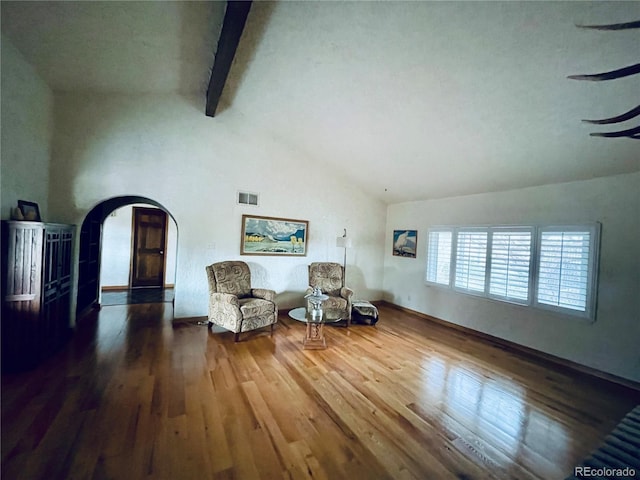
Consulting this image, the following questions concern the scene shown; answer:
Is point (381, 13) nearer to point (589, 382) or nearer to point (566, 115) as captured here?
point (566, 115)

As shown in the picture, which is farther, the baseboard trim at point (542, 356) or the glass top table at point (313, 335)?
the glass top table at point (313, 335)

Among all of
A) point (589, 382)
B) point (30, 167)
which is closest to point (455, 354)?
point (589, 382)

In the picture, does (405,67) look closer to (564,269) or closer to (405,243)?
(564,269)

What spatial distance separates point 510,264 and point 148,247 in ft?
24.7

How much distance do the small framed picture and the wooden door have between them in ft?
11.2

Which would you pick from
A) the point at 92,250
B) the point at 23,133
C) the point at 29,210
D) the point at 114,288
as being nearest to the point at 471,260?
the point at 29,210

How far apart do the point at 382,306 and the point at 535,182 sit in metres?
3.63

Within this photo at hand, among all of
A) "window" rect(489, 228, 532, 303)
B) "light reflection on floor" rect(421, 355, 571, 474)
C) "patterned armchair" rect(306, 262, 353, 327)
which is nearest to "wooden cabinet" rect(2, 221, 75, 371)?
"patterned armchair" rect(306, 262, 353, 327)

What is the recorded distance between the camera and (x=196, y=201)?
4.34 m

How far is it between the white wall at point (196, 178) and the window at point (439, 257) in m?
1.55

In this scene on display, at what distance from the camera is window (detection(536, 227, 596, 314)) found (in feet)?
10.5

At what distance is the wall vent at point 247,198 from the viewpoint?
4648 millimetres

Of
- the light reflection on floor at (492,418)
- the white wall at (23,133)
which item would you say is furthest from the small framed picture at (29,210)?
the light reflection on floor at (492,418)

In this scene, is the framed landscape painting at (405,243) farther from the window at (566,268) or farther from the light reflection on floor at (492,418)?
the light reflection on floor at (492,418)
